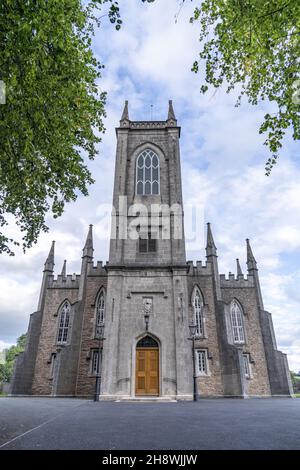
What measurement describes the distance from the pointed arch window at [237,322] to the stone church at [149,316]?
9 cm

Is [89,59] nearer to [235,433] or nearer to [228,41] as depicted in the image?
[228,41]

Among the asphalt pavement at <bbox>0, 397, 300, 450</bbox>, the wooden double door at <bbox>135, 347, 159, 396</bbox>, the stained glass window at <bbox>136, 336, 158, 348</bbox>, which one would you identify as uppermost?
the stained glass window at <bbox>136, 336, 158, 348</bbox>

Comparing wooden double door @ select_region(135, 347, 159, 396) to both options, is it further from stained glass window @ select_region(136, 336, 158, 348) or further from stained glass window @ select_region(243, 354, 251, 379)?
stained glass window @ select_region(243, 354, 251, 379)

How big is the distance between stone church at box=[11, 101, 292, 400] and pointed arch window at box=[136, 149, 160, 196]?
0.28 ft

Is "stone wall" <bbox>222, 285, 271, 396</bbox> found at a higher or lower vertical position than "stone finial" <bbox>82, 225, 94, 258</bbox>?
lower

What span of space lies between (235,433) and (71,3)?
10.0m

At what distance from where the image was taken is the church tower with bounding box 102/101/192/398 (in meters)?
18.9

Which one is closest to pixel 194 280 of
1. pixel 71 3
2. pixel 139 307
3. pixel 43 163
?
pixel 139 307

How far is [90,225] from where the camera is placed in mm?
30828

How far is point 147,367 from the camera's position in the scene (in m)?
19.5

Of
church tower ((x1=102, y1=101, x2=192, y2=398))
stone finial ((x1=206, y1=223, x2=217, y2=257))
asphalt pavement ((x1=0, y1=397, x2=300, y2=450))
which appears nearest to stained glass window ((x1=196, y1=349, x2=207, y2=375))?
church tower ((x1=102, y1=101, x2=192, y2=398))

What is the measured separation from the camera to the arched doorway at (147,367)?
19.0 m

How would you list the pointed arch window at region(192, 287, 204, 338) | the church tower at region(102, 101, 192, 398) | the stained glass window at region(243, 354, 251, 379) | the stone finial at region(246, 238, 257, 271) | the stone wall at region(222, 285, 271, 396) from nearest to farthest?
1. the church tower at region(102, 101, 192, 398)
2. the stone wall at region(222, 285, 271, 396)
3. the stained glass window at region(243, 354, 251, 379)
4. the pointed arch window at region(192, 287, 204, 338)
5. the stone finial at region(246, 238, 257, 271)

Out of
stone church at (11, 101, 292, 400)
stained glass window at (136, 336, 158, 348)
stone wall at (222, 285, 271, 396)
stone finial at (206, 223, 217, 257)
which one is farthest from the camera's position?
stone finial at (206, 223, 217, 257)
